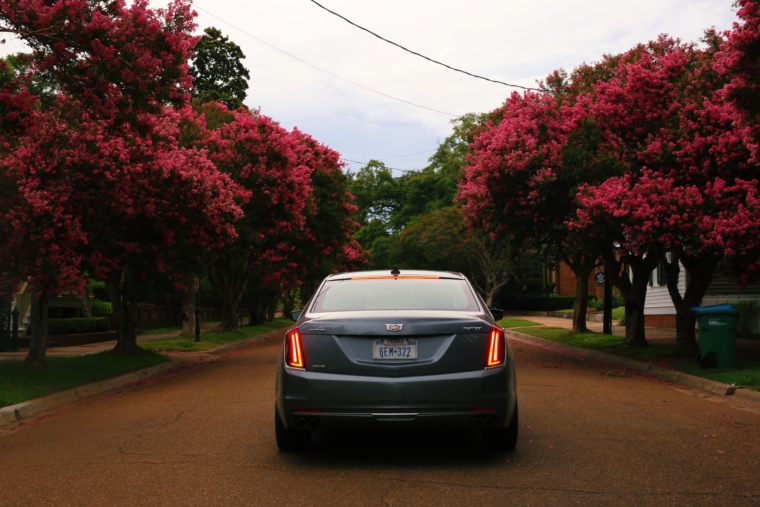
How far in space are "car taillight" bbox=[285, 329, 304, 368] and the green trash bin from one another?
995cm

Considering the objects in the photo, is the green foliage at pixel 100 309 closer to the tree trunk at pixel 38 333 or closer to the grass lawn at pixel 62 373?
the grass lawn at pixel 62 373

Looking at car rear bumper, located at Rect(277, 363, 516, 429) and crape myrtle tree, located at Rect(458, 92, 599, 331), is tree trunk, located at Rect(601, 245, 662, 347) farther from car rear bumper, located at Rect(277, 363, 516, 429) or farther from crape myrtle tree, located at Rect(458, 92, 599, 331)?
car rear bumper, located at Rect(277, 363, 516, 429)

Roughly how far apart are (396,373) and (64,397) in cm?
808

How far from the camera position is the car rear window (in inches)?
299

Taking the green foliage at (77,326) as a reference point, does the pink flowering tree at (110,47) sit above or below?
above

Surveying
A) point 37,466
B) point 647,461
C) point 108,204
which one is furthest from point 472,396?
point 108,204

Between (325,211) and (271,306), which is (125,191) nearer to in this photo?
(325,211)

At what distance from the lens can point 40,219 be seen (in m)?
15.1

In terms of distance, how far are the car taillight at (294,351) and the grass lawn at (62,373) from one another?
606cm

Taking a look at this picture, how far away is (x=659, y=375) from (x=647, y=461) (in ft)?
31.2

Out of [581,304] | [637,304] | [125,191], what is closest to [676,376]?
[637,304]

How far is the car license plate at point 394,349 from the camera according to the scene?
22.7 ft

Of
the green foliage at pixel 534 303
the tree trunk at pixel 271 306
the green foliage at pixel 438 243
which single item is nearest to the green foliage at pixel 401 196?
the green foliage at pixel 438 243

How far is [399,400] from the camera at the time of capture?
22.2 feet
